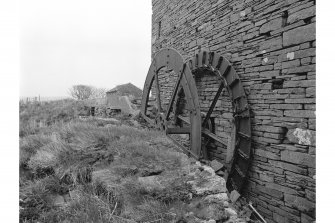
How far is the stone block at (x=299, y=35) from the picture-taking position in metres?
3.22

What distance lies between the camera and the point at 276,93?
3.72 metres

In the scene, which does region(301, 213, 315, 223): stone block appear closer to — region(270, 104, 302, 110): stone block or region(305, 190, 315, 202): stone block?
region(305, 190, 315, 202): stone block

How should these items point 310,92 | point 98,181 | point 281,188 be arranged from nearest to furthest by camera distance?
point 98,181 < point 310,92 < point 281,188

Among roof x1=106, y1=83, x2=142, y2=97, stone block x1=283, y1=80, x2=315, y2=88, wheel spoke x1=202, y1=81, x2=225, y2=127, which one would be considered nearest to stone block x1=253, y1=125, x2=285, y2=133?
stone block x1=283, y1=80, x2=315, y2=88

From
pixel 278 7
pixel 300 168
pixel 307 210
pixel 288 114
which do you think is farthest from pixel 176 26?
pixel 307 210

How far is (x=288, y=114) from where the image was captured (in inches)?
139

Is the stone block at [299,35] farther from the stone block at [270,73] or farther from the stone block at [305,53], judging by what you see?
the stone block at [270,73]

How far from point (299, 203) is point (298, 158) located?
0.63 metres

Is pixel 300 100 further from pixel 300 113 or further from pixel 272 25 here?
pixel 272 25

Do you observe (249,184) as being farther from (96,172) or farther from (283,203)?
(96,172)

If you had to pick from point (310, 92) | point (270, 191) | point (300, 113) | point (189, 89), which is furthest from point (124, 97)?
point (310, 92)

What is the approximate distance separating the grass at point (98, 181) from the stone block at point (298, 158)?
158 centimetres

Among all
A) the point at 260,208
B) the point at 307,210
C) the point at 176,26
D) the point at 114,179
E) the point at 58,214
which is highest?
the point at 176,26

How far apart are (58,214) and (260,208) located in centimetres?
315
